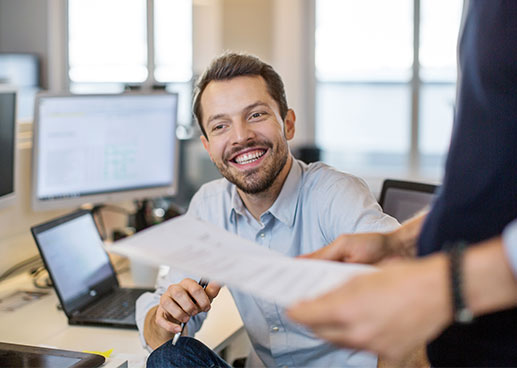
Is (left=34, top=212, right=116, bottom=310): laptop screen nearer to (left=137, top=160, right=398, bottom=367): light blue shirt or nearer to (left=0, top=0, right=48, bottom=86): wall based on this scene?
(left=137, top=160, right=398, bottom=367): light blue shirt

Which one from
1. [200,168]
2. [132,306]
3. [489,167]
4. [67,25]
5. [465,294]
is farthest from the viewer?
[200,168]

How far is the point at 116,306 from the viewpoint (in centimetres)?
197

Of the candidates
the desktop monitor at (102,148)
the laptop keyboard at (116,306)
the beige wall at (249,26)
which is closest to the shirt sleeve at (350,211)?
the laptop keyboard at (116,306)

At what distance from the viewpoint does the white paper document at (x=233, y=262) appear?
2.50ft

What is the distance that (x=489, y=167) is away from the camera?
831 mm

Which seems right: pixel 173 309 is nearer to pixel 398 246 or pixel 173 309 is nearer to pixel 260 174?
Result: pixel 260 174

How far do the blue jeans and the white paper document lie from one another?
572mm

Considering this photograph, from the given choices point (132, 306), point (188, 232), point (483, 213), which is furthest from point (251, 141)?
point (483, 213)

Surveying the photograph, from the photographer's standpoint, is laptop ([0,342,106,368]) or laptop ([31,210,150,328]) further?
laptop ([31,210,150,328])

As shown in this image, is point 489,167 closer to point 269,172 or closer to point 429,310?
point 429,310

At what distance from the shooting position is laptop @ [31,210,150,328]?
6.18 ft

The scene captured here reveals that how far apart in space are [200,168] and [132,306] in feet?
14.1

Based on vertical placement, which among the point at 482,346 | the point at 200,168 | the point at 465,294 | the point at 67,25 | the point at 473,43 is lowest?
the point at 200,168

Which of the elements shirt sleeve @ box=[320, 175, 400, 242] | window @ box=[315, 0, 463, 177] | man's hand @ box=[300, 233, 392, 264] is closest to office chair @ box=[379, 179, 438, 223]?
shirt sleeve @ box=[320, 175, 400, 242]
